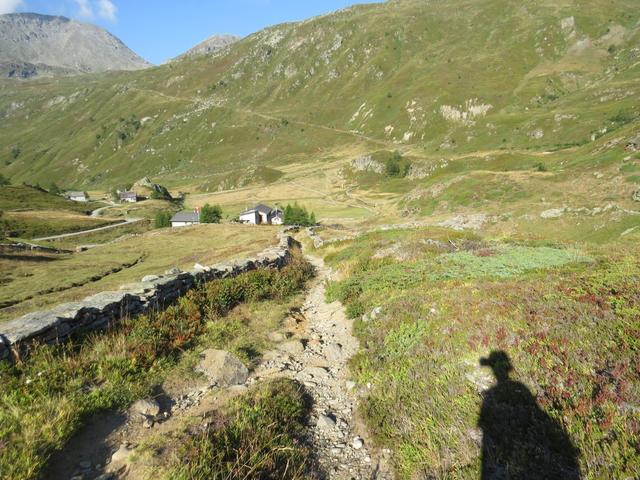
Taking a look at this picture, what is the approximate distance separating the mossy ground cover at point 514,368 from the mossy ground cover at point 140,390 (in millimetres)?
2268

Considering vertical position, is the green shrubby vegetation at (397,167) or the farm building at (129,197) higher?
the green shrubby vegetation at (397,167)

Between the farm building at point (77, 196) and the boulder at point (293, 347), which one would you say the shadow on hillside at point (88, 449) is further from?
the farm building at point (77, 196)

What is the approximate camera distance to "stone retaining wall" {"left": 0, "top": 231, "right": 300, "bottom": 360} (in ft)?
30.0

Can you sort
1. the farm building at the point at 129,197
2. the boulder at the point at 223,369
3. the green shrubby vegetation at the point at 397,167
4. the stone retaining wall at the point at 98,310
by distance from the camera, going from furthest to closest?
the farm building at the point at 129,197 < the green shrubby vegetation at the point at 397,167 < the boulder at the point at 223,369 < the stone retaining wall at the point at 98,310

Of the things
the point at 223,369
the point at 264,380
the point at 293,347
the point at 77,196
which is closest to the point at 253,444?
the point at 264,380

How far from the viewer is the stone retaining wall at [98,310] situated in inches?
360

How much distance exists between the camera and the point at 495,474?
576 cm

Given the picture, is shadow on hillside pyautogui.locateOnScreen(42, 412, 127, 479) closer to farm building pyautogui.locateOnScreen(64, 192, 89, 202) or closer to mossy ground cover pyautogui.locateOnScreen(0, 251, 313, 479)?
mossy ground cover pyautogui.locateOnScreen(0, 251, 313, 479)

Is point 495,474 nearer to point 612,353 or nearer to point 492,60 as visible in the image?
point 612,353

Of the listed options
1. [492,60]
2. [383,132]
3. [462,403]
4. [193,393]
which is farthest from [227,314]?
[492,60]

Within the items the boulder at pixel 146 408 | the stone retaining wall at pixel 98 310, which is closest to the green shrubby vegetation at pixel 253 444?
the boulder at pixel 146 408

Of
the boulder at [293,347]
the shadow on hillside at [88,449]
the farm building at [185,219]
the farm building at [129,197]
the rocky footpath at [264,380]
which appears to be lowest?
the farm building at [185,219]

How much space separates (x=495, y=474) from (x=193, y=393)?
22.5ft

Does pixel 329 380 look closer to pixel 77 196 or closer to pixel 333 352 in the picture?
pixel 333 352
